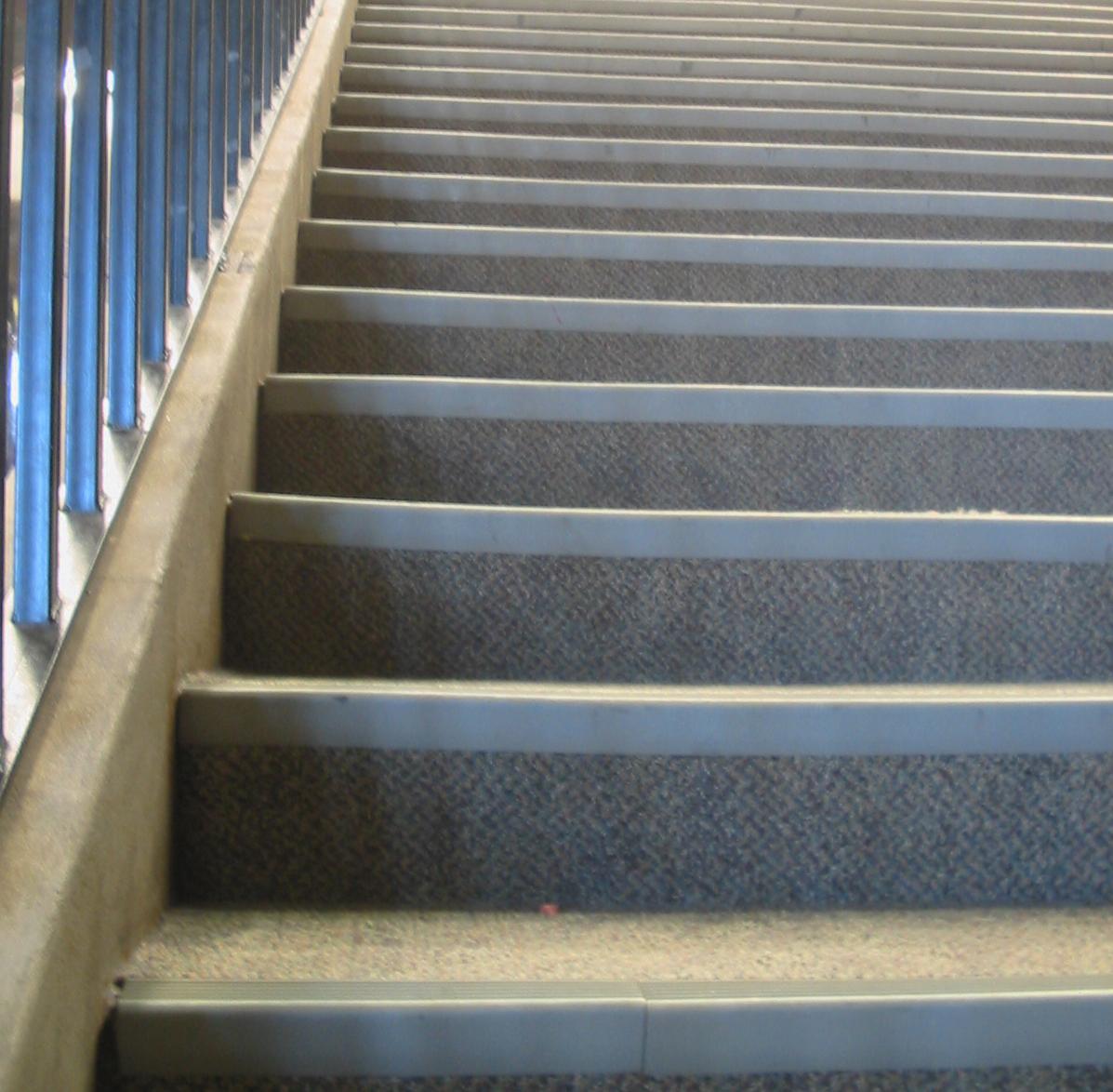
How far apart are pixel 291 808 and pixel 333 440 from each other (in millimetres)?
639

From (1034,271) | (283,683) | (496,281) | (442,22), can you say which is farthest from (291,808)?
(442,22)

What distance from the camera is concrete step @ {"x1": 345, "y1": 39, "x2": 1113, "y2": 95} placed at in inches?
135

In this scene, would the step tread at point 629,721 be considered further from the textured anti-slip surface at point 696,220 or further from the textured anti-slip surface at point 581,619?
the textured anti-slip surface at point 696,220

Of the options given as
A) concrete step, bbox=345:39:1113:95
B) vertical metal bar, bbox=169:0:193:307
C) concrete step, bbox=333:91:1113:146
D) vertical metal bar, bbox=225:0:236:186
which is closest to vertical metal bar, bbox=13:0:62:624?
vertical metal bar, bbox=169:0:193:307

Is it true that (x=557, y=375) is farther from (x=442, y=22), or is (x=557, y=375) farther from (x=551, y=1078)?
(x=442, y=22)

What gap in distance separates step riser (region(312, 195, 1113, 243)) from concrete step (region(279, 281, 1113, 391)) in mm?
560

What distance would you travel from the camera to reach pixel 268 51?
2322 millimetres

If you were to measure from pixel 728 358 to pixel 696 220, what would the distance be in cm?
64

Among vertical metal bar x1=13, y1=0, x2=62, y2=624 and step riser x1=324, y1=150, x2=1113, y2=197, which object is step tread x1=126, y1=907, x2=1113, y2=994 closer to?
vertical metal bar x1=13, y1=0, x2=62, y2=624

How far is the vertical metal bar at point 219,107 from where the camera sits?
1.80 meters

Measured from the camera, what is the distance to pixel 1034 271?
2352mm

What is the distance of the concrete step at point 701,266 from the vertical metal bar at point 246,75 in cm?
23

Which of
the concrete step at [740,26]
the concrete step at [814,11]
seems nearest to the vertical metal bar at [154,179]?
the concrete step at [740,26]

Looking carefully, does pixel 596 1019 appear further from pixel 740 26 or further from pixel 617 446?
pixel 740 26
